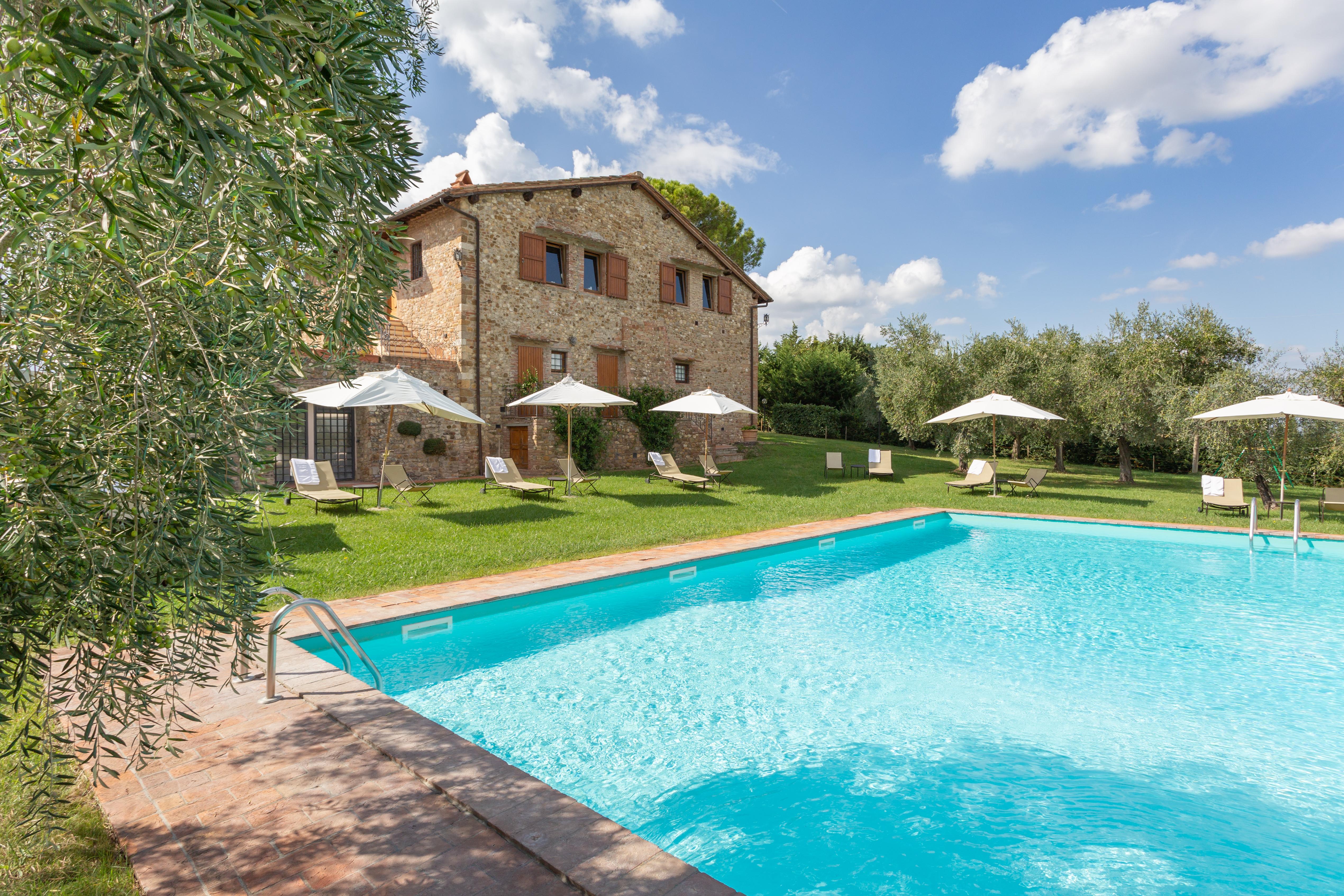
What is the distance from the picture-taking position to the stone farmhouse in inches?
602

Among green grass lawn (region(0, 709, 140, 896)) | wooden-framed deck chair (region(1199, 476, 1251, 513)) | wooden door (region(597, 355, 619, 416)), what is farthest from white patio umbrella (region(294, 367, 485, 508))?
wooden-framed deck chair (region(1199, 476, 1251, 513))

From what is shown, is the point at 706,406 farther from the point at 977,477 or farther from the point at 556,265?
the point at 977,477

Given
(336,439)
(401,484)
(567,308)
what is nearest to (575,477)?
(401,484)

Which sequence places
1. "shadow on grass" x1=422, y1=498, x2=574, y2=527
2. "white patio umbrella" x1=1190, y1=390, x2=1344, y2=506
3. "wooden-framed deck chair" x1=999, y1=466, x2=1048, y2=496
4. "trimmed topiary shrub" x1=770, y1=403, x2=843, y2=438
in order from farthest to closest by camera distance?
"trimmed topiary shrub" x1=770, y1=403, x2=843, y2=438 → "wooden-framed deck chair" x1=999, y1=466, x2=1048, y2=496 → "white patio umbrella" x1=1190, y1=390, x2=1344, y2=506 → "shadow on grass" x1=422, y1=498, x2=574, y2=527

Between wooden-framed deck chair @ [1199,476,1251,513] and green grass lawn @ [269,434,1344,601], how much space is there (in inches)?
11.6

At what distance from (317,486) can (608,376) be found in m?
9.55

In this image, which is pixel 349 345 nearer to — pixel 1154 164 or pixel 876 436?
pixel 1154 164

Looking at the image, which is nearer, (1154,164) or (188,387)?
(188,387)

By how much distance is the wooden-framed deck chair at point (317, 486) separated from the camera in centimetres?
1066

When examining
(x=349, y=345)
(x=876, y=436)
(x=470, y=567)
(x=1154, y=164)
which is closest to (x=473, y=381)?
(x=470, y=567)

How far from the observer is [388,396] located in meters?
10.6

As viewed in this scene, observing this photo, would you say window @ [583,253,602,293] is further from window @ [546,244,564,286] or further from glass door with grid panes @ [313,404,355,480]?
glass door with grid panes @ [313,404,355,480]

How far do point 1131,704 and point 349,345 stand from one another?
6238mm

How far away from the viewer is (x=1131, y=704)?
4988 millimetres
